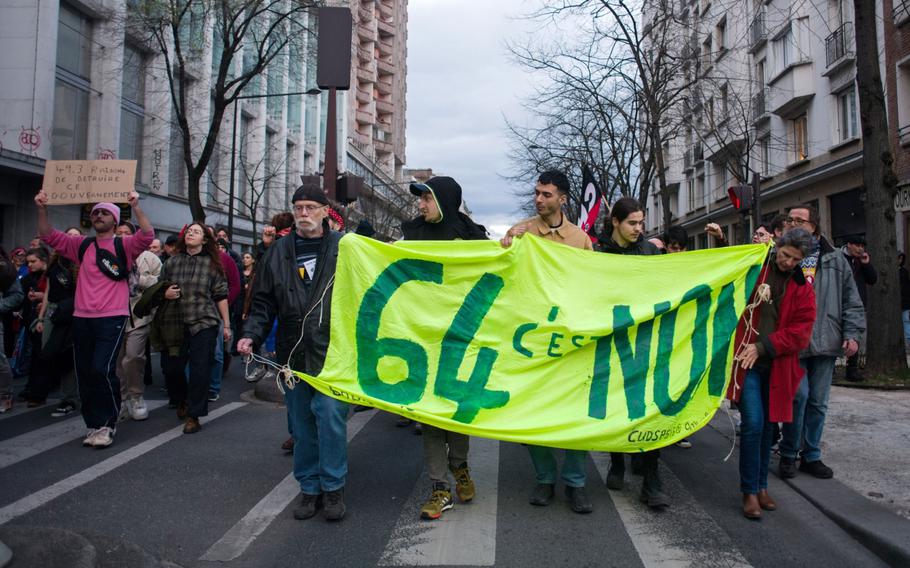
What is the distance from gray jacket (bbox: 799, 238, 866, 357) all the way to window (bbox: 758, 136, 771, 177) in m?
23.9

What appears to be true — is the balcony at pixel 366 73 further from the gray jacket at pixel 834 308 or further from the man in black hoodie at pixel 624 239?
the man in black hoodie at pixel 624 239

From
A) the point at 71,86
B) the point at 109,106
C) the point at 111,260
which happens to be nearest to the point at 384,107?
the point at 109,106

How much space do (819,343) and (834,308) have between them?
0.40m

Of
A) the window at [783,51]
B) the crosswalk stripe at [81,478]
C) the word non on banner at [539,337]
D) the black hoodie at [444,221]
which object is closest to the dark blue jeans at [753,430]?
the word non on banner at [539,337]

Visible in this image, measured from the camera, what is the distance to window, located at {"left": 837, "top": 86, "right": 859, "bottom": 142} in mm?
20984

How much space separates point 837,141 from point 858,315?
19454mm

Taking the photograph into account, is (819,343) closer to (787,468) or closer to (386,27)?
(787,468)

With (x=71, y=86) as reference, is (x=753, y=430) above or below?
below

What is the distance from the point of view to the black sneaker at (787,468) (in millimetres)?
5117

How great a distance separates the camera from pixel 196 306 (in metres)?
6.51

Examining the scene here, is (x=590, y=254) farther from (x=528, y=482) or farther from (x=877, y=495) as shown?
(x=877, y=495)

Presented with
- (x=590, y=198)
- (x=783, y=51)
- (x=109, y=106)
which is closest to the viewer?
(x=590, y=198)

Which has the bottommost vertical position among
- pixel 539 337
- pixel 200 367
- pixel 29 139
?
pixel 200 367

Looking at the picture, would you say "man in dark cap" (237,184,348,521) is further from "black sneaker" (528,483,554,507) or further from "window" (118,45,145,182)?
"window" (118,45,145,182)
